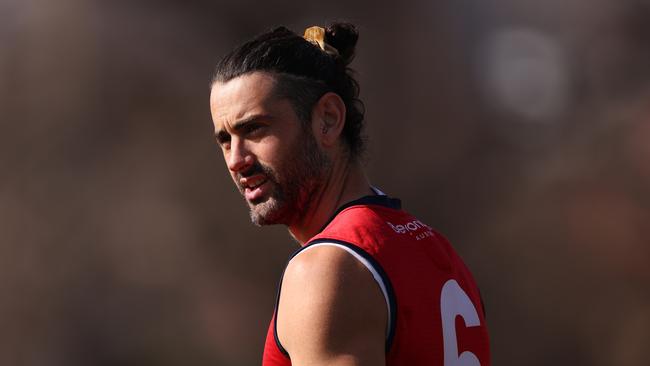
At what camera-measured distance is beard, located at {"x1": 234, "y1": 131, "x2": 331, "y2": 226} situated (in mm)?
1678

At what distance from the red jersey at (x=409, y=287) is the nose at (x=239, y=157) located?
21 centimetres

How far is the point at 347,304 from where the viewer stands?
1.33m

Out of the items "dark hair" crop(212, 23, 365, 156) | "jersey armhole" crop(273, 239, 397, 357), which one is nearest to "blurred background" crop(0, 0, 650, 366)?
"dark hair" crop(212, 23, 365, 156)

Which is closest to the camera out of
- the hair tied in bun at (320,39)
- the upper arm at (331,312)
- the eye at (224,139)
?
the upper arm at (331,312)

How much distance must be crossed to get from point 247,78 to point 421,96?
3645mm

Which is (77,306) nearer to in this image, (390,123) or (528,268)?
(390,123)

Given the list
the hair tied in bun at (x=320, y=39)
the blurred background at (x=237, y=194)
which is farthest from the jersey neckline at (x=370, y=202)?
the blurred background at (x=237, y=194)

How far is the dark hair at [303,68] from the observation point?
5.65 ft

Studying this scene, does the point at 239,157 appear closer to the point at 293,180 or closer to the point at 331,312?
the point at 293,180

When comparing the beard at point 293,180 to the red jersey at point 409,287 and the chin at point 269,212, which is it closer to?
the chin at point 269,212

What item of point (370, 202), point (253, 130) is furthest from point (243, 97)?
point (370, 202)

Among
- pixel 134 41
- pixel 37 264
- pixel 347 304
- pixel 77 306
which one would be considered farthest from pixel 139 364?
pixel 347 304

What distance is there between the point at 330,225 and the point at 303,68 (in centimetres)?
40

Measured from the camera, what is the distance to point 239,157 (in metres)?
1.69
